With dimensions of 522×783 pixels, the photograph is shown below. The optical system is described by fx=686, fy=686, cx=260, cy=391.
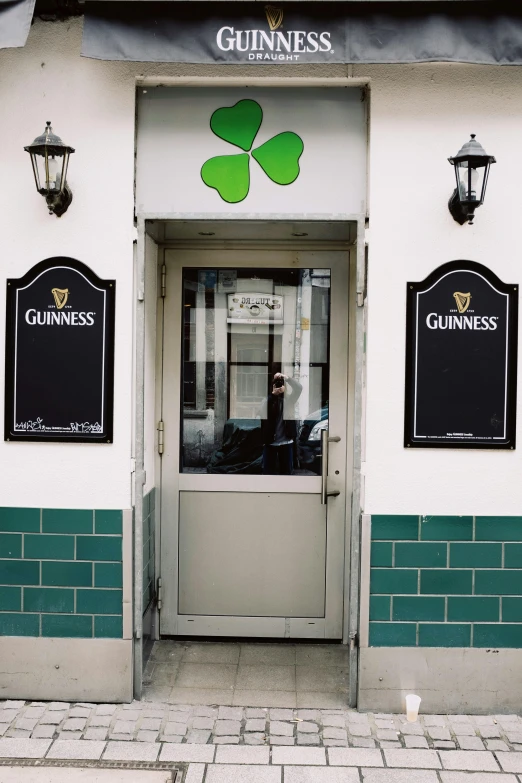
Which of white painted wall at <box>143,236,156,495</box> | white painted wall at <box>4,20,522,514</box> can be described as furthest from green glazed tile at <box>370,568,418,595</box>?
white painted wall at <box>143,236,156,495</box>

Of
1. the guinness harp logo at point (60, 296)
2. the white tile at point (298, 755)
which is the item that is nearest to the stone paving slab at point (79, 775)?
the white tile at point (298, 755)

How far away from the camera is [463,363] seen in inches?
157

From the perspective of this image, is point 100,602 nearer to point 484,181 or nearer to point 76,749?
point 76,749

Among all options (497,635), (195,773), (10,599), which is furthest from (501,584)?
(10,599)

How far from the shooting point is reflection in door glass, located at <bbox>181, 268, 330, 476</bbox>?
4.82 meters

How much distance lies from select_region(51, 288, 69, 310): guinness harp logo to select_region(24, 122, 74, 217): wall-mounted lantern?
0.43 meters

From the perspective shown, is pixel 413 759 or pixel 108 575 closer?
pixel 413 759

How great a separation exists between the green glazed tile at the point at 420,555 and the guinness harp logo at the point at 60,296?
2.41 m

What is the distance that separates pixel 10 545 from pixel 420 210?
309 cm

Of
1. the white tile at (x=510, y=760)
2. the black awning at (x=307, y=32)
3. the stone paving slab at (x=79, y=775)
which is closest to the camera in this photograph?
the stone paving slab at (x=79, y=775)

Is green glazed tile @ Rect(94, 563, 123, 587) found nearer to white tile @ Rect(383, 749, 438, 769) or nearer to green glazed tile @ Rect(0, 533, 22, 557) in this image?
green glazed tile @ Rect(0, 533, 22, 557)

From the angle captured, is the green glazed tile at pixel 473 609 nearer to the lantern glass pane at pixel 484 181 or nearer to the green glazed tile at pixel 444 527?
the green glazed tile at pixel 444 527

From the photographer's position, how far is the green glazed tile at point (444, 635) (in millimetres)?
3988

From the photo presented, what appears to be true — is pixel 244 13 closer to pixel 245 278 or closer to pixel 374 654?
pixel 245 278
